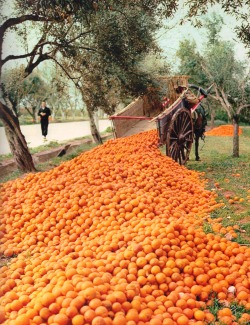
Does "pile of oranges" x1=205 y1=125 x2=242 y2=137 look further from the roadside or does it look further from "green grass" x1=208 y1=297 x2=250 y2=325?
"green grass" x1=208 y1=297 x2=250 y2=325

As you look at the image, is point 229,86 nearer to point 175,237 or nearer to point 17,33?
point 17,33

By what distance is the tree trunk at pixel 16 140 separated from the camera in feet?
30.2

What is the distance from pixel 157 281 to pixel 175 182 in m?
3.67

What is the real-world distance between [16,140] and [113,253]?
622 centimetres

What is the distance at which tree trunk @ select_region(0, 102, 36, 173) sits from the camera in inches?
363

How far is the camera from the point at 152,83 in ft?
38.7

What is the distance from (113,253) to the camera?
13.0 ft

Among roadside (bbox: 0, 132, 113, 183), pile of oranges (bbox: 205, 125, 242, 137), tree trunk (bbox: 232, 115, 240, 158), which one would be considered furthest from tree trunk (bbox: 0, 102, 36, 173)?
pile of oranges (bbox: 205, 125, 242, 137)

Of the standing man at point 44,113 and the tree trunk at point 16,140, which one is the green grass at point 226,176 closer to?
the tree trunk at point 16,140

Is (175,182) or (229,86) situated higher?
(229,86)

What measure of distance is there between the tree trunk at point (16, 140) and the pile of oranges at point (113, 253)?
2855 mm

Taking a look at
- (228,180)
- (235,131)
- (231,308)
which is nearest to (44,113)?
(235,131)

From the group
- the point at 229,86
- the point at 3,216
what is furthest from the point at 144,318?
the point at 229,86

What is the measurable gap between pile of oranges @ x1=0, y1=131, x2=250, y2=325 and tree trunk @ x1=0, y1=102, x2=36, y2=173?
9.37 feet
